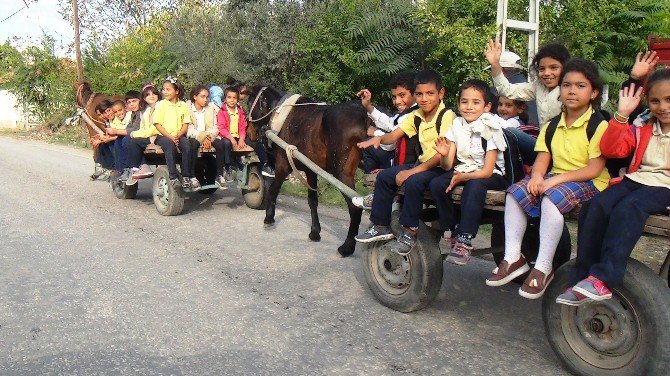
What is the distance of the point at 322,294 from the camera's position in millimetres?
5230

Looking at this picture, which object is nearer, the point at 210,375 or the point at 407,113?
the point at 210,375

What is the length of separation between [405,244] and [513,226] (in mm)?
880

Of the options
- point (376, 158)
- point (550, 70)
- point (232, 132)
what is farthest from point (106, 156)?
point (550, 70)

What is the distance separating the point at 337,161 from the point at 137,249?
7.50 feet

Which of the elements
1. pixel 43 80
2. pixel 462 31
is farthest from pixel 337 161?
pixel 43 80

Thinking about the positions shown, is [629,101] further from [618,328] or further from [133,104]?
[133,104]

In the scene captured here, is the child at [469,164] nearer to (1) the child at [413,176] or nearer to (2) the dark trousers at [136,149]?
(1) the child at [413,176]

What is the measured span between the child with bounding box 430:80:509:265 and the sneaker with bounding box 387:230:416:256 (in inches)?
9.6

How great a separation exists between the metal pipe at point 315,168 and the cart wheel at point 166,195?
66.1 inches

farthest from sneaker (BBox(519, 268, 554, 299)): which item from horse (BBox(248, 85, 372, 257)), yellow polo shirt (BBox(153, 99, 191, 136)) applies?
yellow polo shirt (BBox(153, 99, 191, 136))

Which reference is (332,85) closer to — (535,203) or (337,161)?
(337,161)

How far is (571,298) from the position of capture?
3342mm

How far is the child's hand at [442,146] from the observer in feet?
14.5

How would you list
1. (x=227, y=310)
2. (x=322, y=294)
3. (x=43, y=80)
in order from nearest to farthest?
(x=227, y=310), (x=322, y=294), (x=43, y=80)
